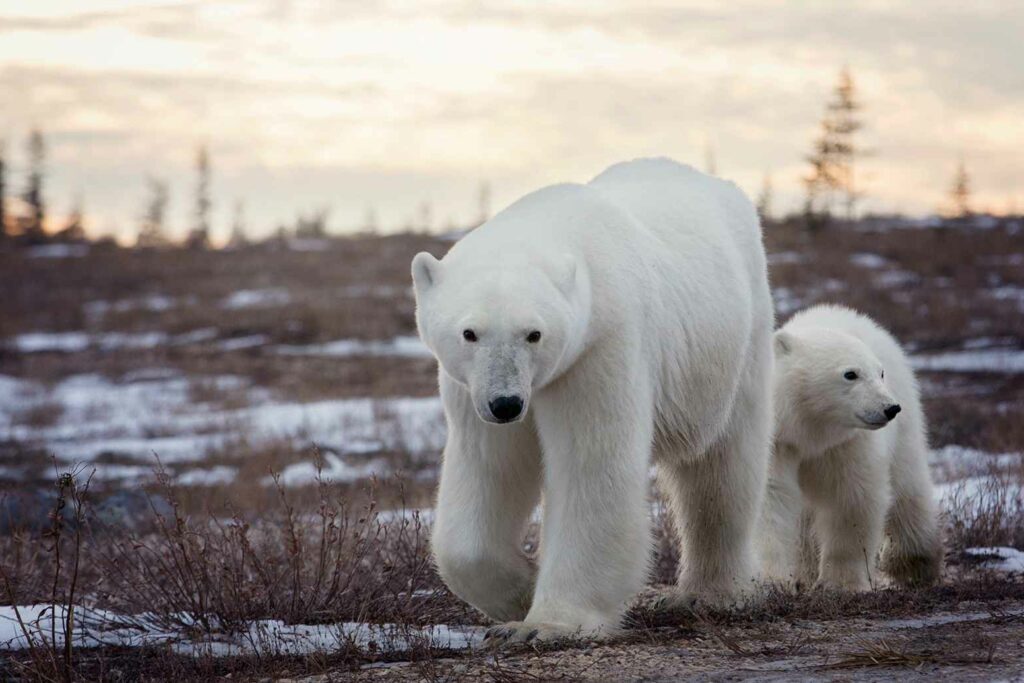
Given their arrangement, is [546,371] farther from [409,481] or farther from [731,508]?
[409,481]

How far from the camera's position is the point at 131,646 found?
171 inches

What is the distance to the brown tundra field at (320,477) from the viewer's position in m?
3.93

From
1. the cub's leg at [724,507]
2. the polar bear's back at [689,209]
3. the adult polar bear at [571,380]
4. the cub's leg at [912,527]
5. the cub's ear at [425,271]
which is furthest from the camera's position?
the cub's leg at [912,527]

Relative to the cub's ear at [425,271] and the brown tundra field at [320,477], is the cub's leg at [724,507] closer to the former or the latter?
the brown tundra field at [320,477]

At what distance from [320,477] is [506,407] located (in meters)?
3.26

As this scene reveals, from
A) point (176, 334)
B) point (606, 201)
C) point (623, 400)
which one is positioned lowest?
point (176, 334)

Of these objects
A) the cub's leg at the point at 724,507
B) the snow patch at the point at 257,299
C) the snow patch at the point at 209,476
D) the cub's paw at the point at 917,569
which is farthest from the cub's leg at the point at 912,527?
the snow patch at the point at 257,299

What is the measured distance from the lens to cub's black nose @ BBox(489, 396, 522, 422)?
133 inches

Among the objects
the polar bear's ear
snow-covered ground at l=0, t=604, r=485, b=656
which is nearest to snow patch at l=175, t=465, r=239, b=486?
snow-covered ground at l=0, t=604, r=485, b=656

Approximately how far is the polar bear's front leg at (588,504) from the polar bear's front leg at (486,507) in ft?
0.56

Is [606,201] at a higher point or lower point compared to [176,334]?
higher

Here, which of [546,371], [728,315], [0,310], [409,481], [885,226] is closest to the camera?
[546,371]

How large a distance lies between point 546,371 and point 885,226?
1179 inches

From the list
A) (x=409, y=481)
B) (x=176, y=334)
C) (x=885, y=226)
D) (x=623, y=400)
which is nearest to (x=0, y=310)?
(x=176, y=334)
